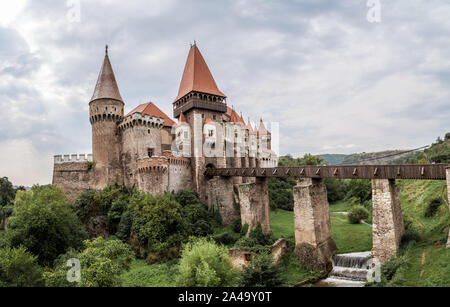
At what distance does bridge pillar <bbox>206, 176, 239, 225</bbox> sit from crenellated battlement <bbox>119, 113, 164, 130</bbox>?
10072 mm

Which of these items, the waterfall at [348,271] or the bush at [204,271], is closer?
the bush at [204,271]

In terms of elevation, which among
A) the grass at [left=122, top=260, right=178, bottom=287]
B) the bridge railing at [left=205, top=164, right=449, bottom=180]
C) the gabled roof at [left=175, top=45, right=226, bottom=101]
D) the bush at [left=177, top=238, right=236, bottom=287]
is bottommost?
the grass at [left=122, top=260, right=178, bottom=287]

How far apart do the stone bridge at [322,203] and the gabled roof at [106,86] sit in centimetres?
1696

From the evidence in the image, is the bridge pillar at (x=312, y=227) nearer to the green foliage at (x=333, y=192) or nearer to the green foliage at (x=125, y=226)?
the green foliage at (x=125, y=226)

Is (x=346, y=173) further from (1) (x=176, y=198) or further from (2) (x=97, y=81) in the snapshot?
(2) (x=97, y=81)

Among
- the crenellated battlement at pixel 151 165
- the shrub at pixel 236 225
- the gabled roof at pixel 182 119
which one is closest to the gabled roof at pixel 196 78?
the gabled roof at pixel 182 119

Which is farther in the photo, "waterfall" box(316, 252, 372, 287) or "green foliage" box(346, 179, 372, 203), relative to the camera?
"green foliage" box(346, 179, 372, 203)

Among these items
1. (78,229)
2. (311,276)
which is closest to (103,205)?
(78,229)

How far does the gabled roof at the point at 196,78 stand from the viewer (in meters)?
42.4

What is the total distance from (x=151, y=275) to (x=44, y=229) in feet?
32.9

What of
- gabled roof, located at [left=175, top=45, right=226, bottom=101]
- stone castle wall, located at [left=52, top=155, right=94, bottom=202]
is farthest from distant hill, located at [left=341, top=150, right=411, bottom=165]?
stone castle wall, located at [left=52, top=155, right=94, bottom=202]

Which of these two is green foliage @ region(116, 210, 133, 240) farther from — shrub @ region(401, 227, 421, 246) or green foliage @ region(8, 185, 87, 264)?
shrub @ region(401, 227, 421, 246)

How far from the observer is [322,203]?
25.5m

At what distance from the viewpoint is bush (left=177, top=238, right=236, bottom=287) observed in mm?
16422
